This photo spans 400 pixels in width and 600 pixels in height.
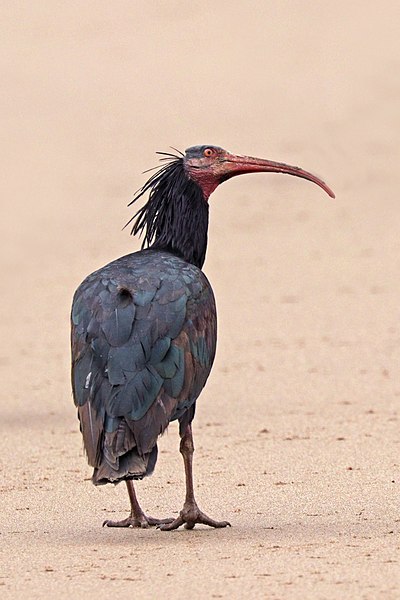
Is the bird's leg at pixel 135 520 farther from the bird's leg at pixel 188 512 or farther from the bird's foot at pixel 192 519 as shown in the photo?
the bird's foot at pixel 192 519

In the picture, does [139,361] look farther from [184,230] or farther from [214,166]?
[214,166]

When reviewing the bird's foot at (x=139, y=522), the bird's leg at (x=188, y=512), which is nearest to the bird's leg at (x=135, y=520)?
the bird's foot at (x=139, y=522)

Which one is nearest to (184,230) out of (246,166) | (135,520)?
(246,166)

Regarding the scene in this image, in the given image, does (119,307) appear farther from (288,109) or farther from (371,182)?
(288,109)

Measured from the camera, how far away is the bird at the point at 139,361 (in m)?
9.16

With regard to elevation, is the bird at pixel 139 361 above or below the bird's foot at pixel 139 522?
above

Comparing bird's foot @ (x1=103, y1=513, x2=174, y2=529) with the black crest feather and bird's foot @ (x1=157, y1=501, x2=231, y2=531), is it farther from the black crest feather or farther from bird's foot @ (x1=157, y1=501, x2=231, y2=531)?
the black crest feather

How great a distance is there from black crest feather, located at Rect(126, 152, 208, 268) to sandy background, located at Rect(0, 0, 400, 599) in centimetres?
182

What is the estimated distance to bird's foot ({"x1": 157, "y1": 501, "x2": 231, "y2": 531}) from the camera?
9805 mm

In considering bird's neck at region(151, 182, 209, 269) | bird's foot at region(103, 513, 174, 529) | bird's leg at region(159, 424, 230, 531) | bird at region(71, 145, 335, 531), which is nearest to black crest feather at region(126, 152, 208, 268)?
bird's neck at region(151, 182, 209, 269)

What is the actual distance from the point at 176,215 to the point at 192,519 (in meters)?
2.25

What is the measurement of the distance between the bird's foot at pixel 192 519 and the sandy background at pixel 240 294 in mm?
123

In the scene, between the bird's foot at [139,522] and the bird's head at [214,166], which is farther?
the bird's head at [214,166]

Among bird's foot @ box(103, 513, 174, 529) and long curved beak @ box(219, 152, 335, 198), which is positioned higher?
long curved beak @ box(219, 152, 335, 198)
